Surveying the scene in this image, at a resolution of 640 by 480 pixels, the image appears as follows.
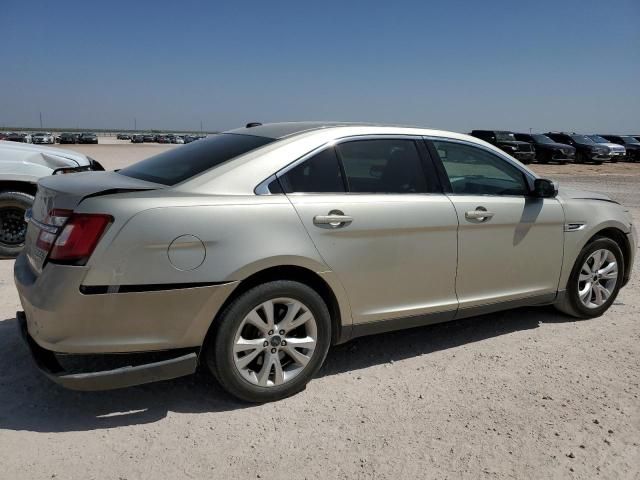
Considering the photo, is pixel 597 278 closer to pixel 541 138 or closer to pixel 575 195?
pixel 575 195

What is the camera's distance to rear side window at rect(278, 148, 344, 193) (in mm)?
3305

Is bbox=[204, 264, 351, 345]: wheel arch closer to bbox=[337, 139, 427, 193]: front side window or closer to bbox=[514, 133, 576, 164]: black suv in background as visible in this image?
bbox=[337, 139, 427, 193]: front side window

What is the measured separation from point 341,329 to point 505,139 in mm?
29007

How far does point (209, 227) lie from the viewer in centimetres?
292

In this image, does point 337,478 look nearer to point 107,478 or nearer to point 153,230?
point 107,478

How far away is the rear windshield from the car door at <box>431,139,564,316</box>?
1.34m

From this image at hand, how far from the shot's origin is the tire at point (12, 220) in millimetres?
6434

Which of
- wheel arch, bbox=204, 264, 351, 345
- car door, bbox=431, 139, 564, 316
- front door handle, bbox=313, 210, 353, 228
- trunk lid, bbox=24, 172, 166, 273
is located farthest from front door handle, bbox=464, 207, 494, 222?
trunk lid, bbox=24, 172, 166, 273

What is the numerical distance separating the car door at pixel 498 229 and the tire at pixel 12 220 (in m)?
4.88

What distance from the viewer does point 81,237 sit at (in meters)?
2.75

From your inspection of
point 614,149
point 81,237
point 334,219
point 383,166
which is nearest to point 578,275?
point 383,166

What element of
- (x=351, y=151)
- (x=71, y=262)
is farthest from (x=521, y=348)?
(x=71, y=262)

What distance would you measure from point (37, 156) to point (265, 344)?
4951mm

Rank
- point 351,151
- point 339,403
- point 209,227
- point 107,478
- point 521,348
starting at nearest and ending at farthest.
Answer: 1. point 107,478
2. point 209,227
3. point 339,403
4. point 351,151
5. point 521,348
